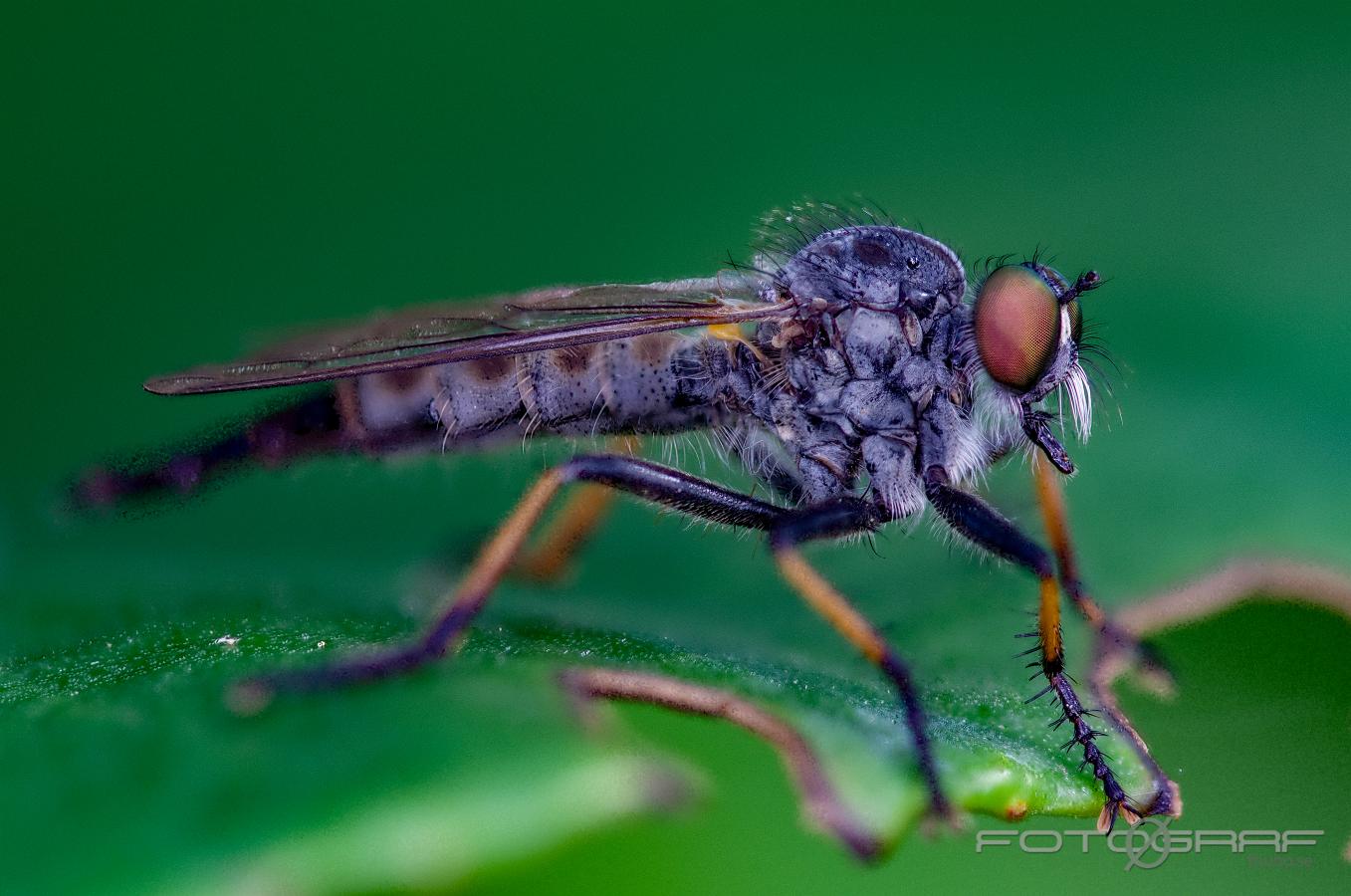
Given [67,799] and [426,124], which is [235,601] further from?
[426,124]

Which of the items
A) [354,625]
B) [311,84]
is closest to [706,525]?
[354,625]

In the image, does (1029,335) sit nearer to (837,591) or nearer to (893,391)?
(893,391)

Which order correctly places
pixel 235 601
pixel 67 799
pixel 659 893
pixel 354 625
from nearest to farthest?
pixel 67 799 → pixel 659 893 → pixel 354 625 → pixel 235 601

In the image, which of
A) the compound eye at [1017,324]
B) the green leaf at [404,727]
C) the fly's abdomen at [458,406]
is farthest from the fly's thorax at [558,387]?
the compound eye at [1017,324]

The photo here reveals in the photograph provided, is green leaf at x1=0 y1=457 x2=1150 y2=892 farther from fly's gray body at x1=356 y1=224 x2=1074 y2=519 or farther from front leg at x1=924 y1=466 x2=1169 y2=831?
fly's gray body at x1=356 y1=224 x2=1074 y2=519

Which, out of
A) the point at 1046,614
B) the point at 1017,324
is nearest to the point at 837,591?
the point at 1046,614

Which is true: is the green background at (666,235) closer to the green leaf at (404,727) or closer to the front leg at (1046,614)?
the green leaf at (404,727)

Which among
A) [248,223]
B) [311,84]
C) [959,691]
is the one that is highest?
[311,84]

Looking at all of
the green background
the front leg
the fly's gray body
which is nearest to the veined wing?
the fly's gray body
